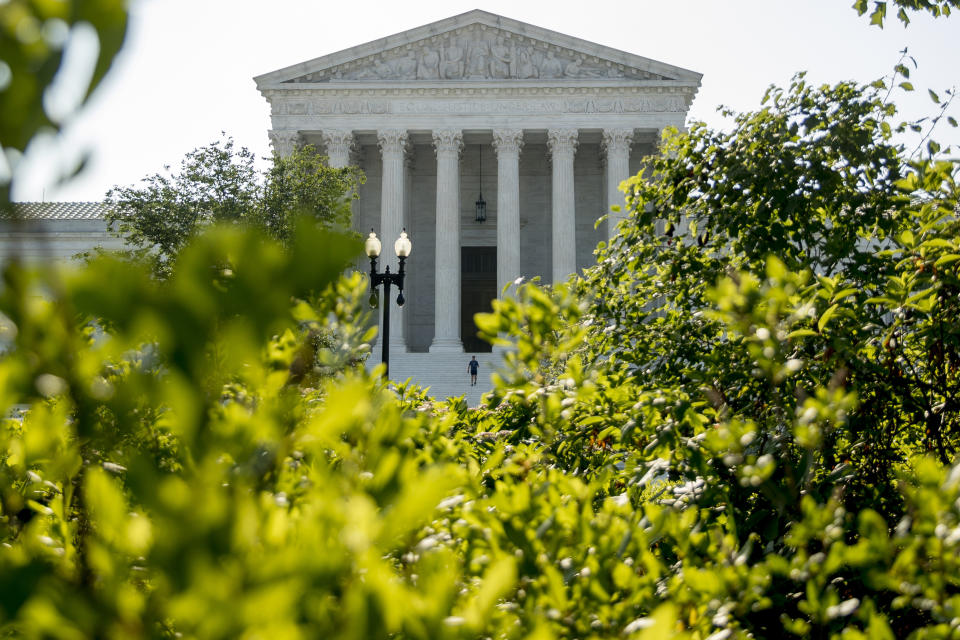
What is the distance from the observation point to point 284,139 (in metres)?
35.7

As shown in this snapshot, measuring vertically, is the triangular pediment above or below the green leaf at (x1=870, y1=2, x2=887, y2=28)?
above

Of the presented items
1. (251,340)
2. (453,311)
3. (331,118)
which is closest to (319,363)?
(251,340)

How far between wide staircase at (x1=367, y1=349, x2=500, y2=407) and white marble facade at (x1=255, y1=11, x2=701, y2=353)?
73 cm

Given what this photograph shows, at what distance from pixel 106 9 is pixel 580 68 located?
126ft

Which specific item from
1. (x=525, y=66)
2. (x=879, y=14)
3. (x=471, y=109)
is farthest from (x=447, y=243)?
(x=879, y=14)

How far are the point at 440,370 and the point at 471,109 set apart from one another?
13.0 metres

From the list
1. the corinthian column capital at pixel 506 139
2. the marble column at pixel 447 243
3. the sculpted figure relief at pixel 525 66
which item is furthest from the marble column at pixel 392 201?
the sculpted figure relief at pixel 525 66

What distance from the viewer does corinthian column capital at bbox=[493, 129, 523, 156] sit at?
118 ft

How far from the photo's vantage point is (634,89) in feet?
118

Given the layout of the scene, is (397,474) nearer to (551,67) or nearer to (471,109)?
(471,109)

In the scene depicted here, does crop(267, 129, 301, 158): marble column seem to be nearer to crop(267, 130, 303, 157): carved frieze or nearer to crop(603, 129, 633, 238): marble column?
crop(267, 130, 303, 157): carved frieze

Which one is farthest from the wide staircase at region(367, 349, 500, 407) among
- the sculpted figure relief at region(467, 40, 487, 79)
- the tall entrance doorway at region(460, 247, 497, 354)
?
the sculpted figure relief at region(467, 40, 487, 79)

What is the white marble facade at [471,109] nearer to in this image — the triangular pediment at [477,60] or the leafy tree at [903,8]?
the triangular pediment at [477,60]

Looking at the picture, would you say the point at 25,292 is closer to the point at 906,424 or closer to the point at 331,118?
the point at 906,424
